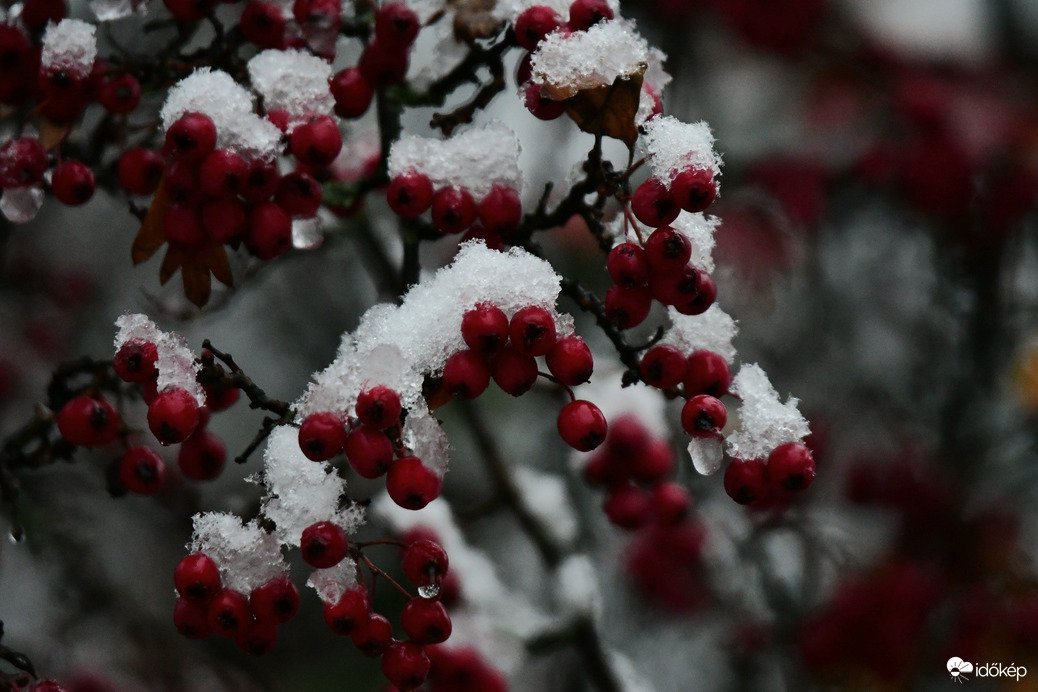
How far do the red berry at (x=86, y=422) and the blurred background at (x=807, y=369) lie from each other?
1.34 meters

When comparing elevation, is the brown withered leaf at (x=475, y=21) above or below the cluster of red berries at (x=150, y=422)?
above

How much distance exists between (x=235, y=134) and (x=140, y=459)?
0.55 meters

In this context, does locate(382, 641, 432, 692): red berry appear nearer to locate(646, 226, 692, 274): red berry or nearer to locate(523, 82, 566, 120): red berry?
locate(646, 226, 692, 274): red berry

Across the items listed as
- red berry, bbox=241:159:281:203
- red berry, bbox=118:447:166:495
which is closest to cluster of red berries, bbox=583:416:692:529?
red berry, bbox=118:447:166:495

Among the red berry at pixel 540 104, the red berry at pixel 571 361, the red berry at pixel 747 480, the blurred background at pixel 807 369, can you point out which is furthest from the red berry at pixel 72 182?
the blurred background at pixel 807 369

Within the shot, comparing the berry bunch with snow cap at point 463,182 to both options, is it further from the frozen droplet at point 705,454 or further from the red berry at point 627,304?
the frozen droplet at point 705,454

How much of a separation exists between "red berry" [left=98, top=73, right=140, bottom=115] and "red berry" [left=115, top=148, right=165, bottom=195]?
0.23 ft

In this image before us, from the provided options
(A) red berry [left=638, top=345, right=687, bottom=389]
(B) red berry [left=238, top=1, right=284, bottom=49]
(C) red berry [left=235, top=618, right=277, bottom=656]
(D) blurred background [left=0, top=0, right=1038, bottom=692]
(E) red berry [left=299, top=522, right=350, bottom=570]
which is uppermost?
(B) red berry [left=238, top=1, right=284, bottom=49]

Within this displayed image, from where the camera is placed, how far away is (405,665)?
1142 millimetres

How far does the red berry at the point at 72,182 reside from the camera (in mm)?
1401

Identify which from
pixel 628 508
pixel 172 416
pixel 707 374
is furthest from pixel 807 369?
pixel 172 416

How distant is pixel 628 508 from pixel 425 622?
96cm

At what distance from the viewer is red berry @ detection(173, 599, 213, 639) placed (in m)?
1.16

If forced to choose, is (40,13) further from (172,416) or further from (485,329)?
(485,329)
